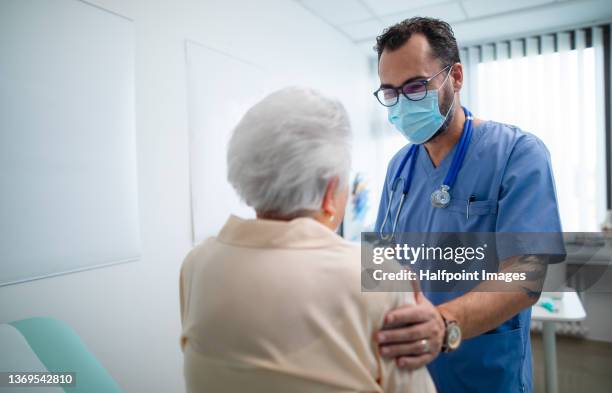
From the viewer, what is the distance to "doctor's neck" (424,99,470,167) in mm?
1399

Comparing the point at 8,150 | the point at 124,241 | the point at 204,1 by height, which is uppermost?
the point at 204,1

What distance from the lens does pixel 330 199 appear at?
0.79 meters

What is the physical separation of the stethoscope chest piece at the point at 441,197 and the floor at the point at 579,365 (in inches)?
95.8

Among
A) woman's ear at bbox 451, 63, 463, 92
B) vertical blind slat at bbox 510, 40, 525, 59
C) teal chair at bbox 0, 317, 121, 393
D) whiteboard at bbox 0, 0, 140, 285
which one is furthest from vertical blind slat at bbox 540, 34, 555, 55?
teal chair at bbox 0, 317, 121, 393

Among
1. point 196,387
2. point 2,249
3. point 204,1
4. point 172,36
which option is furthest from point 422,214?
point 204,1

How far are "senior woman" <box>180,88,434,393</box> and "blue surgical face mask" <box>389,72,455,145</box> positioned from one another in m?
0.68

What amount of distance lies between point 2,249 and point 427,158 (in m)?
1.53

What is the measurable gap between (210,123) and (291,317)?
1.86 m

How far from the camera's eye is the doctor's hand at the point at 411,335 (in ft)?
2.29

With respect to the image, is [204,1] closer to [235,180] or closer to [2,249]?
[2,249]

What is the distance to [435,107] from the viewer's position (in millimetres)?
1365

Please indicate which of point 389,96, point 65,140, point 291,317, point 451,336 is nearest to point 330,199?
point 291,317

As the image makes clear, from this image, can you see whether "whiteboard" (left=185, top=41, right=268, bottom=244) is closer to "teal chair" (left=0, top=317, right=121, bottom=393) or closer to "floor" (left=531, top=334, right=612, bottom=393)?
"teal chair" (left=0, top=317, right=121, bottom=393)

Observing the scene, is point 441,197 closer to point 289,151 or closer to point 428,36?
point 428,36
